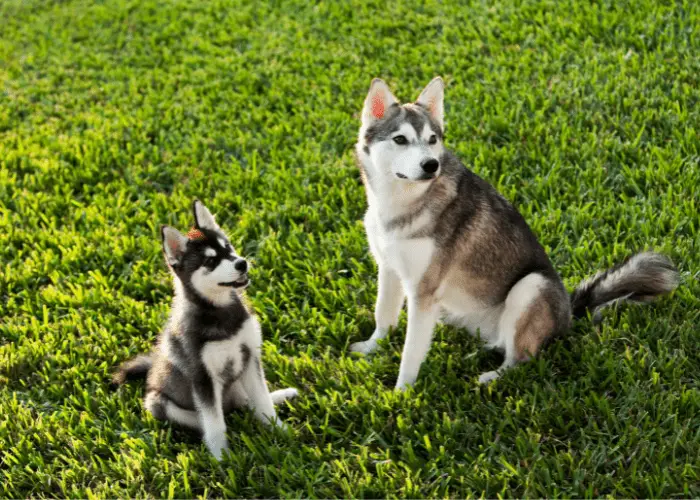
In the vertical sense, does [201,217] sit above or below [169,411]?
above

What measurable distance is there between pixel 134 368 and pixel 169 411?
45 cm

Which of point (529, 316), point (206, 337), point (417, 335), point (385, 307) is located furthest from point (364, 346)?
point (206, 337)

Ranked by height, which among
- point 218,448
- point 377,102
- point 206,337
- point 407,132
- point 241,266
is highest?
point 377,102

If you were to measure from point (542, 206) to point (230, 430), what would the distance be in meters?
2.83

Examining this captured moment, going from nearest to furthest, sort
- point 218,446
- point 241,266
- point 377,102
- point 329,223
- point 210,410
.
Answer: point 241,266 → point 210,410 → point 218,446 → point 377,102 → point 329,223

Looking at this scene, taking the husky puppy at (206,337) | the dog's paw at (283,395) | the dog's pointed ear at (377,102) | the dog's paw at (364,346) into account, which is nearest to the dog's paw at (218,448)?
the husky puppy at (206,337)

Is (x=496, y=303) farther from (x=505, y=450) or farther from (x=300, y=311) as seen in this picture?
(x=300, y=311)

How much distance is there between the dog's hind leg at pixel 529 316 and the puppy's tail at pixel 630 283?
0.27 m

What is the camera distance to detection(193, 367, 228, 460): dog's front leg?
3.73 metres

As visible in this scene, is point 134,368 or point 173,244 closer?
Result: point 173,244

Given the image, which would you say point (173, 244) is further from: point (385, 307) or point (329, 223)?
point (329, 223)

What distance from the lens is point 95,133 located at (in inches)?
289

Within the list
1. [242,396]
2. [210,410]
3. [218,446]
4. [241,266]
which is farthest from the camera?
[242,396]

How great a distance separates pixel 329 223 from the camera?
5.78 m
